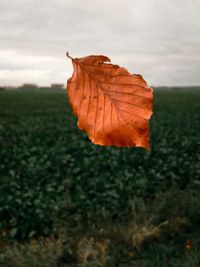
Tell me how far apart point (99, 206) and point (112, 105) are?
4.48 meters

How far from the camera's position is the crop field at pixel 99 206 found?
3508 millimetres

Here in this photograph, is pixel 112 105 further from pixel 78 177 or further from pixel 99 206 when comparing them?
pixel 78 177

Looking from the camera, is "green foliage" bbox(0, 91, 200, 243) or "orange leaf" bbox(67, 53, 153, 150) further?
"green foliage" bbox(0, 91, 200, 243)

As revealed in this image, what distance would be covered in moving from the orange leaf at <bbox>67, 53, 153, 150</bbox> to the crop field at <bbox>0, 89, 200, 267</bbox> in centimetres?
314

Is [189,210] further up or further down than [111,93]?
further down

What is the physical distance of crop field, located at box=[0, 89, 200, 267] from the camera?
351 centimetres

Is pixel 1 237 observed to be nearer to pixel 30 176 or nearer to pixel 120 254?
pixel 120 254

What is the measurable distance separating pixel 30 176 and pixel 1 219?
1484 mm

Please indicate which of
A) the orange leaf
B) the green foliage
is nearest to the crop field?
the green foliage

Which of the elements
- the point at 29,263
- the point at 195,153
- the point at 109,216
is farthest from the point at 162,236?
the point at 195,153

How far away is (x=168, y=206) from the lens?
4.46 metres

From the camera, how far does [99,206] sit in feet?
15.1

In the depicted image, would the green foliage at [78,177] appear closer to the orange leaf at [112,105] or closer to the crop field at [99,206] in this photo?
the crop field at [99,206]

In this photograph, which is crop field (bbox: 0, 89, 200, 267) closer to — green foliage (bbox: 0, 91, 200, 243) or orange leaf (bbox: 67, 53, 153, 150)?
green foliage (bbox: 0, 91, 200, 243)
